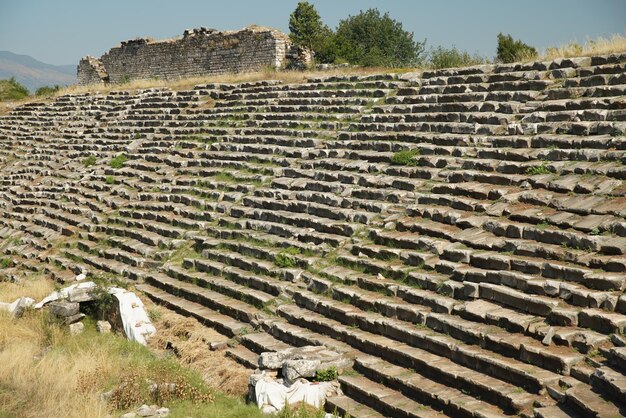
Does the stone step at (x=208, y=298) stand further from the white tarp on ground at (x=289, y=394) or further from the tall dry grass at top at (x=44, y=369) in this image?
the white tarp on ground at (x=289, y=394)

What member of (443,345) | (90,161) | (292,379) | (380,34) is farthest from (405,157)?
(380,34)

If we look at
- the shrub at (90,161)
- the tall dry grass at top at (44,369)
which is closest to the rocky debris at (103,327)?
the tall dry grass at top at (44,369)

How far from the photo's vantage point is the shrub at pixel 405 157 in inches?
470

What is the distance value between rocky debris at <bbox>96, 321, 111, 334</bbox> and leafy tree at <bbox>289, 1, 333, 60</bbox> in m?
15.2

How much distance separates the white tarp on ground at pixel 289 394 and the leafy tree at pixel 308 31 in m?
18.2

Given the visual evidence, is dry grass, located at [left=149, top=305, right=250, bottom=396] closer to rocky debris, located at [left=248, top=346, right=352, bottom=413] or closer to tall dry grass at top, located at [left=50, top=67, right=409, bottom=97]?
rocky debris, located at [left=248, top=346, right=352, bottom=413]

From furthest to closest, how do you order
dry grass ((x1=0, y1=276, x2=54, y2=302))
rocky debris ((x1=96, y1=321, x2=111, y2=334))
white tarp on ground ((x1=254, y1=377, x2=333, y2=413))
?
dry grass ((x1=0, y1=276, x2=54, y2=302))
rocky debris ((x1=96, y1=321, x2=111, y2=334))
white tarp on ground ((x1=254, y1=377, x2=333, y2=413))

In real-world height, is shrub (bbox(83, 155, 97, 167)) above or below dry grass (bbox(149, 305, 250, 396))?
above

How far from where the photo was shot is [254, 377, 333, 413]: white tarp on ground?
26.1 feet

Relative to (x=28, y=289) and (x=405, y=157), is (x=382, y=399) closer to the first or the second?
(x=405, y=157)

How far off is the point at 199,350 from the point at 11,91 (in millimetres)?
26839

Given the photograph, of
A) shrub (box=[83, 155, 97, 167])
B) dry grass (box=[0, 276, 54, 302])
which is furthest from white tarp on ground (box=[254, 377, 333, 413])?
shrub (box=[83, 155, 97, 167])

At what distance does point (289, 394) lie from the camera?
7.98 meters

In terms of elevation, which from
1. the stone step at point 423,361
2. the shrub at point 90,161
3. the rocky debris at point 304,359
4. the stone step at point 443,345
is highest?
the shrub at point 90,161
